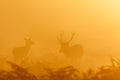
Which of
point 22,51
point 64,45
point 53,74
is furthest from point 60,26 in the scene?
point 53,74

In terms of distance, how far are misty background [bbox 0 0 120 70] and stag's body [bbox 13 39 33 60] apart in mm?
35

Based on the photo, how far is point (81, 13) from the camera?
1.90m

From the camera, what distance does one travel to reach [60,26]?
1829 millimetres

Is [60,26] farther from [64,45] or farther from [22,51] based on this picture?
[22,51]

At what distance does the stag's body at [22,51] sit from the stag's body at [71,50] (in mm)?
177

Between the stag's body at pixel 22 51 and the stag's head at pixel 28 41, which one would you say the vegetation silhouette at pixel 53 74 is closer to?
the stag's body at pixel 22 51

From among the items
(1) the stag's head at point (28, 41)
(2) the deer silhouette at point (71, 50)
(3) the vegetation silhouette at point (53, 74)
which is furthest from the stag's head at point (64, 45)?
(3) the vegetation silhouette at point (53, 74)

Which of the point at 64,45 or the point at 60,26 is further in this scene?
the point at 60,26

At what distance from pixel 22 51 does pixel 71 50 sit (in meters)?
0.26

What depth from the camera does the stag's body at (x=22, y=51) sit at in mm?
1535

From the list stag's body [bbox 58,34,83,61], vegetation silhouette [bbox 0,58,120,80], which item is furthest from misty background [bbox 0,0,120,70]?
vegetation silhouette [bbox 0,58,120,80]

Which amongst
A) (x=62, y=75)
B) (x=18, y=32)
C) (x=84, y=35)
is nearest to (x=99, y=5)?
(x=84, y=35)

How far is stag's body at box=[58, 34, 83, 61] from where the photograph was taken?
5.15 ft

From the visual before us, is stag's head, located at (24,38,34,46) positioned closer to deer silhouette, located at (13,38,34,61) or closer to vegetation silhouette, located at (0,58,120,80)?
deer silhouette, located at (13,38,34,61)
